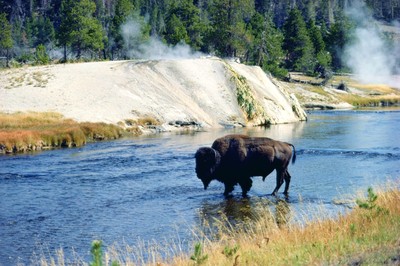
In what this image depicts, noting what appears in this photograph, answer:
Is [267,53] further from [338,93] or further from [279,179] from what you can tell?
[279,179]

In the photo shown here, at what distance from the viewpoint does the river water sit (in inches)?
607

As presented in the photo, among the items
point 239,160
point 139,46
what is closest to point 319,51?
point 139,46

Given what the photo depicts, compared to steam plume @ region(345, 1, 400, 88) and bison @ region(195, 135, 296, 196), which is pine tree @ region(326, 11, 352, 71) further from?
bison @ region(195, 135, 296, 196)

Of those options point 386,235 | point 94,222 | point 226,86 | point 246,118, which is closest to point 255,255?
point 386,235

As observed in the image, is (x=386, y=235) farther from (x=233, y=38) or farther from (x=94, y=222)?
(x=233, y=38)

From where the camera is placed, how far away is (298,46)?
11631cm

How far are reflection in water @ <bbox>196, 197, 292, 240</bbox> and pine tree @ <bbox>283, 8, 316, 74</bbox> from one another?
9500 centimetres

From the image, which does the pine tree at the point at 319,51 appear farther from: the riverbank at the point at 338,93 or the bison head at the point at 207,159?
the bison head at the point at 207,159

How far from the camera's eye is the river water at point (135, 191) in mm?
15414

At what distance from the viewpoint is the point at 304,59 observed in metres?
113

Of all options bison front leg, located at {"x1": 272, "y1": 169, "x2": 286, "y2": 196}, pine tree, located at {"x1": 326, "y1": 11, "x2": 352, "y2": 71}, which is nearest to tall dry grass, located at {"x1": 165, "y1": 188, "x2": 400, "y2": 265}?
bison front leg, located at {"x1": 272, "y1": 169, "x2": 286, "y2": 196}

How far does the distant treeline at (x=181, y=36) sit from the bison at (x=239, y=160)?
62.0 meters

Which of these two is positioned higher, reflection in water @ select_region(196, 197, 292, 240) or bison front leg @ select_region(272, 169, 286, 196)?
bison front leg @ select_region(272, 169, 286, 196)

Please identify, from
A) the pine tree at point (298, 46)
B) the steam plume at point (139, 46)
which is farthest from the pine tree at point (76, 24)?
the pine tree at point (298, 46)
